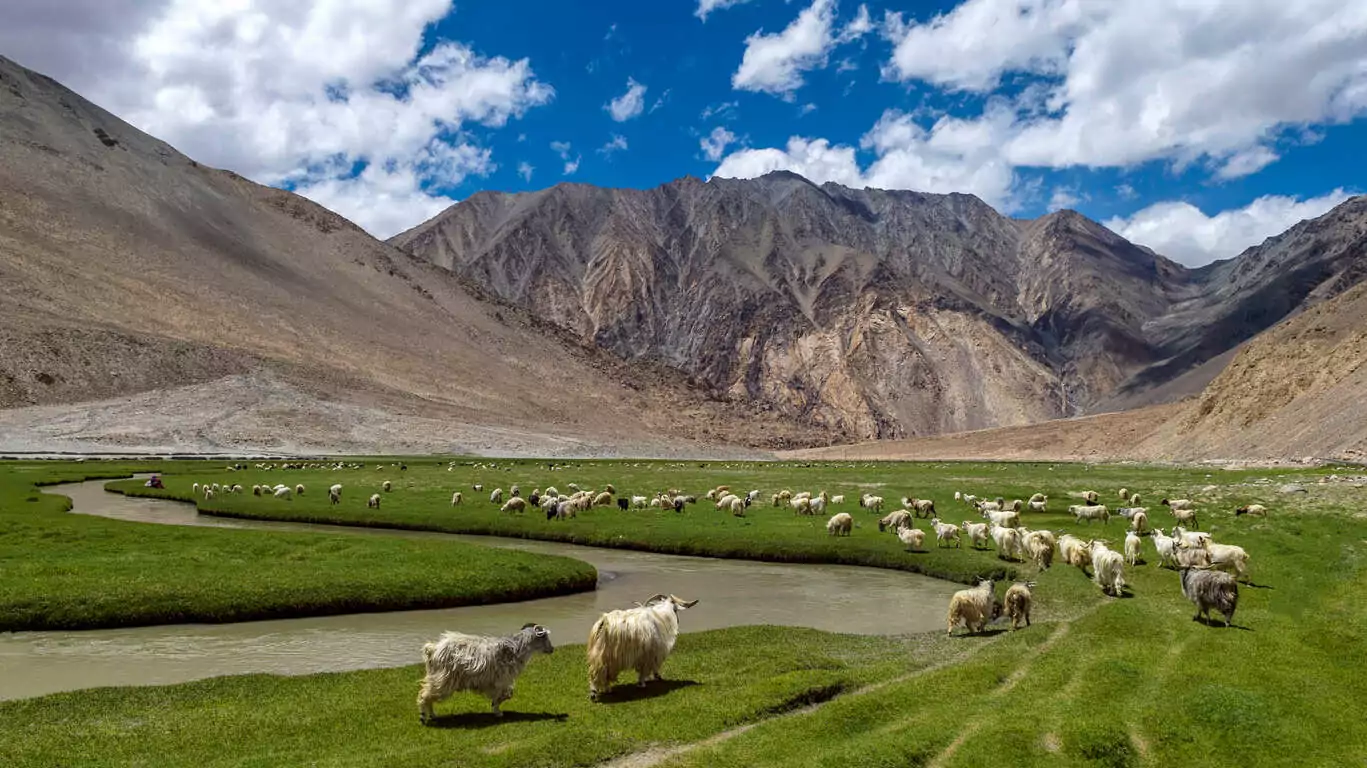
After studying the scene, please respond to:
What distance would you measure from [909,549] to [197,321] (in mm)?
140480

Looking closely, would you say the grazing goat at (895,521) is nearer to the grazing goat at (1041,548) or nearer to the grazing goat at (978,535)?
the grazing goat at (978,535)

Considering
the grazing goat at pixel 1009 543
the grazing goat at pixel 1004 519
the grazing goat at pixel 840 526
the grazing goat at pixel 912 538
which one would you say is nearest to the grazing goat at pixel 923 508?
the grazing goat at pixel 1004 519

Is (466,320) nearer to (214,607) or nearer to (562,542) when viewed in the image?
(562,542)

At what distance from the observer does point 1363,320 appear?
377 ft

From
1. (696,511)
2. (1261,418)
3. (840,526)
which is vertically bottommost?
(840,526)

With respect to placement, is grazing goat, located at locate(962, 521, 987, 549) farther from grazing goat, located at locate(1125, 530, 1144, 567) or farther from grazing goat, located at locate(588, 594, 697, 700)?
grazing goat, located at locate(588, 594, 697, 700)

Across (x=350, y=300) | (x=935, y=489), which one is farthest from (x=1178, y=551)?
(x=350, y=300)

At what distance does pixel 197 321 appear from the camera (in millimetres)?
142000

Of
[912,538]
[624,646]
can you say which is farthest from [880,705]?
[912,538]

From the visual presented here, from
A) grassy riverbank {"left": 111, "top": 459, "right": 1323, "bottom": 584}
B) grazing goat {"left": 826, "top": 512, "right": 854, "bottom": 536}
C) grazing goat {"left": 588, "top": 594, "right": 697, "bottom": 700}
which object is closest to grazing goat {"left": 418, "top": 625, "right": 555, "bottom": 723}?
grazing goat {"left": 588, "top": 594, "right": 697, "bottom": 700}

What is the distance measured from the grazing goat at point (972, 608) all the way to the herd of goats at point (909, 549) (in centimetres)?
2

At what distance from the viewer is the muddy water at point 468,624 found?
1806 cm

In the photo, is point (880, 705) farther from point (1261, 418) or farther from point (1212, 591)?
point (1261, 418)

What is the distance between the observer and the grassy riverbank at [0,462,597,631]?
2177 centimetres
